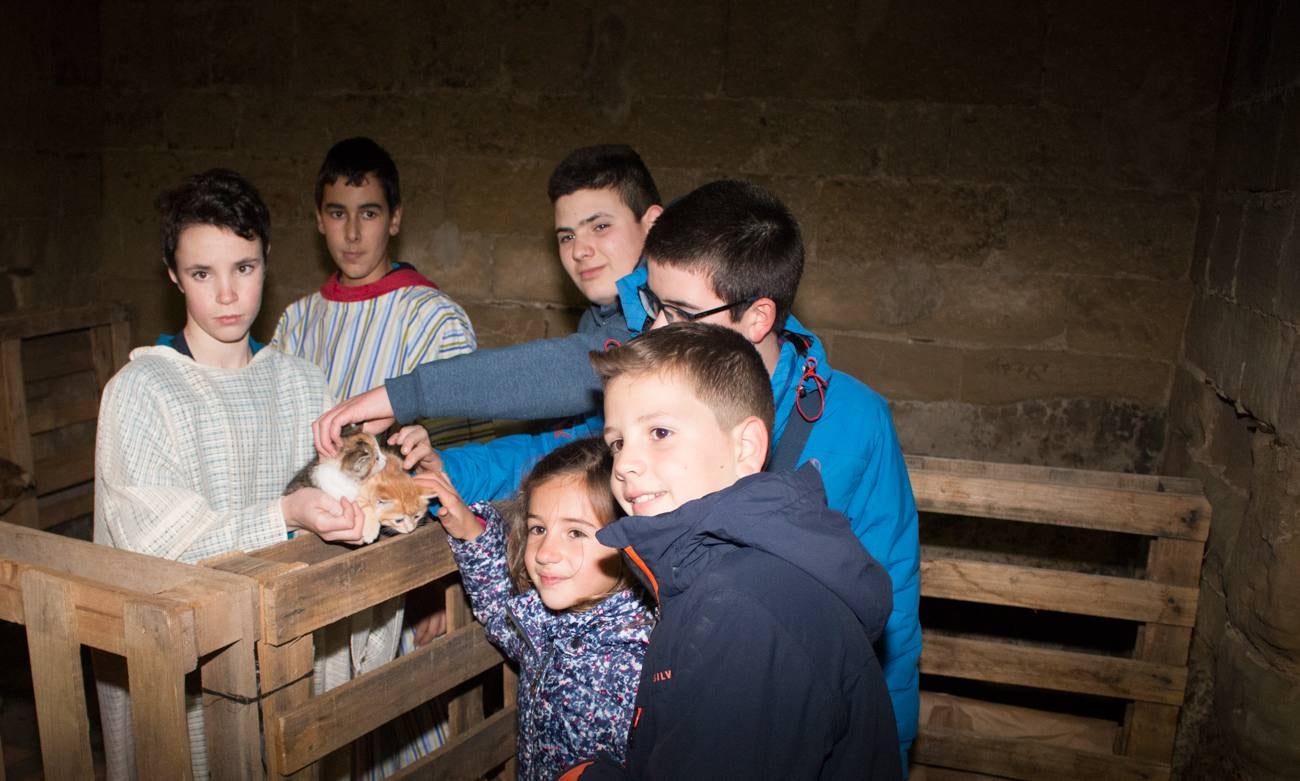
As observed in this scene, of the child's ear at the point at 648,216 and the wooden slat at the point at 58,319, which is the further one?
the wooden slat at the point at 58,319

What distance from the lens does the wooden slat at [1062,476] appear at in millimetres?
2643

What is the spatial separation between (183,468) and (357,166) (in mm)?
1331

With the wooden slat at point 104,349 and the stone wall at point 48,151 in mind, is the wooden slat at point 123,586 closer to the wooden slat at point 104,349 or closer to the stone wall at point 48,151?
the wooden slat at point 104,349

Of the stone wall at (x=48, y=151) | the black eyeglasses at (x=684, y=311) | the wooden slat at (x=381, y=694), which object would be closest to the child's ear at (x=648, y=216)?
the black eyeglasses at (x=684, y=311)

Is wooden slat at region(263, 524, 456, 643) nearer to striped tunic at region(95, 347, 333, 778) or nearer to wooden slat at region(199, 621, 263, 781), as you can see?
wooden slat at region(199, 621, 263, 781)

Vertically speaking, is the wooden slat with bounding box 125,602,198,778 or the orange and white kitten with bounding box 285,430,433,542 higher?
the orange and white kitten with bounding box 285,430,433,542

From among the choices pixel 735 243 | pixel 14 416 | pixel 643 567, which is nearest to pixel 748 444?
pixel 643 567

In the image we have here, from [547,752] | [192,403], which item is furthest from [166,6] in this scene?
[547,752]

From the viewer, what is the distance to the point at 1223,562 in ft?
9.20

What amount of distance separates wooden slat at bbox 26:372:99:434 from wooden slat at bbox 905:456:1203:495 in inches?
151

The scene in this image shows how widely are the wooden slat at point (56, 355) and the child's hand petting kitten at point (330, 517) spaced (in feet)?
9.80

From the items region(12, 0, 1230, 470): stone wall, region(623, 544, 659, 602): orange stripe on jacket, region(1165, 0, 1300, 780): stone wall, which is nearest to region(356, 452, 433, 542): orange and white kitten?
region(623, 544, 659, 602): orange stripe on jacket

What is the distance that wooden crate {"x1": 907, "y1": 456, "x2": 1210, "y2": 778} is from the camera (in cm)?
250

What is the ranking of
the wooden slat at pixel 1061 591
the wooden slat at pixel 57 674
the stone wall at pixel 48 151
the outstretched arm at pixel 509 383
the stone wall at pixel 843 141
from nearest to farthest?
1. the wooden slat at pixel 57 674
2. the outstretched arm at pixel 509 383
3. the wooden slat at pixel 1061 591
4. the stone wall at pixel 843 141
5. the stone wall at pixel 48 151
